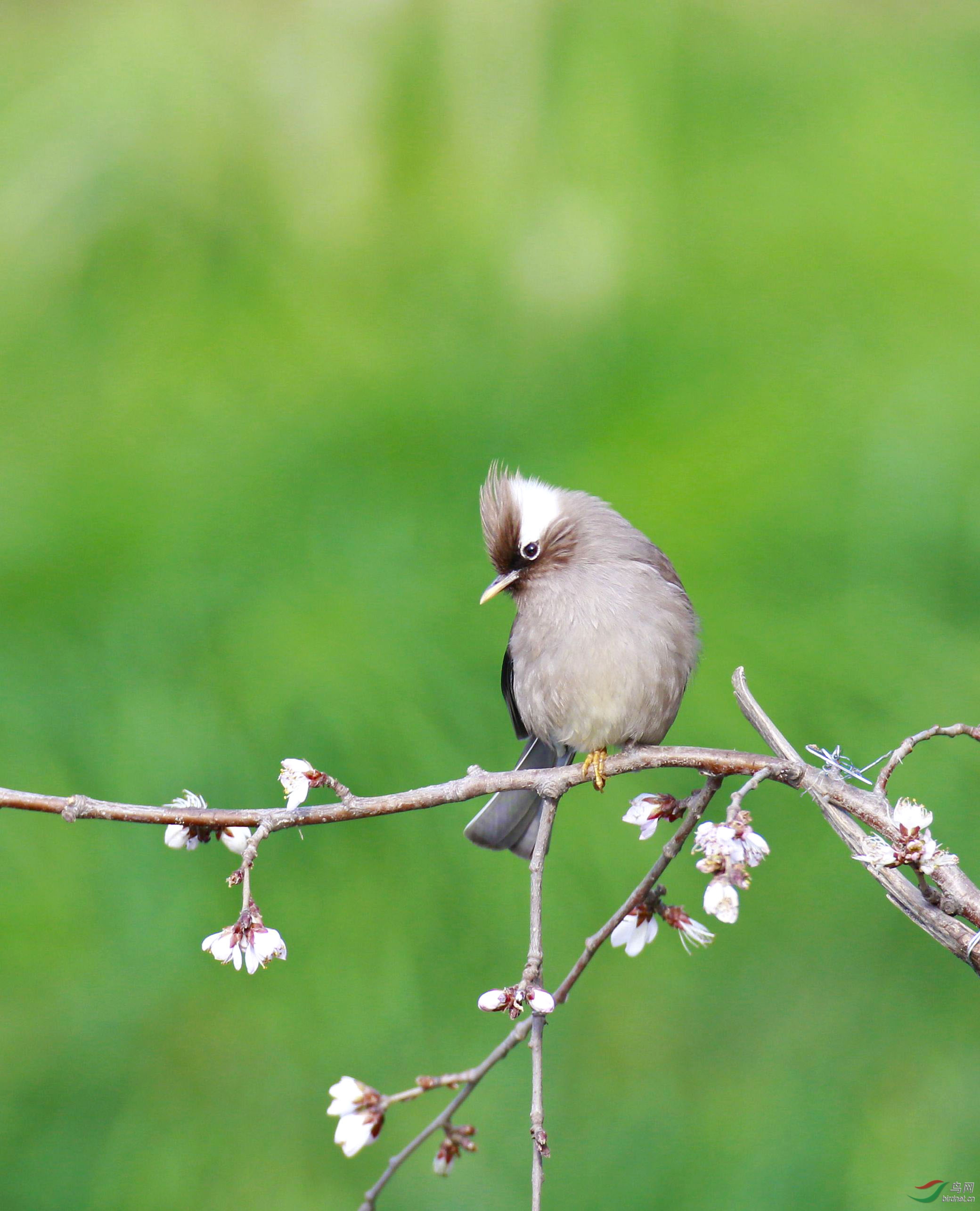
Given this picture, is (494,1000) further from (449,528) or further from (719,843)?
(449,528)

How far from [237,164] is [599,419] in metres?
1.26

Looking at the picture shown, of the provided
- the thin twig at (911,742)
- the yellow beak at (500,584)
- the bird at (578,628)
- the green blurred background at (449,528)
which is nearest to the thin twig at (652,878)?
the thin twig at (911,742)

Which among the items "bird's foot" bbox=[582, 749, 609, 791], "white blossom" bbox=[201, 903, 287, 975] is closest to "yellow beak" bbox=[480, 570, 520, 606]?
"bird's foot" bbox=[582, 749, 609, 791]

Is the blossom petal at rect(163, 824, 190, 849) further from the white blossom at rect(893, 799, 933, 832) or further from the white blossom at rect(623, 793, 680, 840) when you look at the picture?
the white blossom at rect(893, 799, 933, 832)

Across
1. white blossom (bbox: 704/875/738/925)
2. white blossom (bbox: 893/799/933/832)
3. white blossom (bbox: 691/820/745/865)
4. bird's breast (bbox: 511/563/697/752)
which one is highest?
bird's breast (bbox: 511/563/697/752)

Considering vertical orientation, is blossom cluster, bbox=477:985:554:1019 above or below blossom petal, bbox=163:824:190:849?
below

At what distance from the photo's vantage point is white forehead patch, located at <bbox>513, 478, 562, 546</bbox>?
2059mm

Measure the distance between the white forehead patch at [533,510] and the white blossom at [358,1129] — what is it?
1.10m

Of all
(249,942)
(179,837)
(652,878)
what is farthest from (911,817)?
(179,837)

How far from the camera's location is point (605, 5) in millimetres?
3338

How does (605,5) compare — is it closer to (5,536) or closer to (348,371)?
(348,371)

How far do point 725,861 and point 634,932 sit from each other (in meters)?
0.39

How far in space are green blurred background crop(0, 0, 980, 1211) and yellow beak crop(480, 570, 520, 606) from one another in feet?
2.35

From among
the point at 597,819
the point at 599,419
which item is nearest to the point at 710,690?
the point at 597,819
